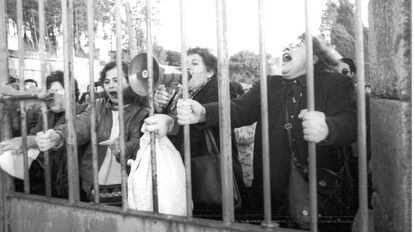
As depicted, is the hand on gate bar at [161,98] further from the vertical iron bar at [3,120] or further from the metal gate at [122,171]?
the vertical iron bar at [3,120]

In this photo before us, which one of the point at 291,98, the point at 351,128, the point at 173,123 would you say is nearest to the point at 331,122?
the point at 351,128

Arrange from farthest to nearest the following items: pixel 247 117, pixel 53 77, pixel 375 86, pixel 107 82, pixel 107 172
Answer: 1. pixel 53 77
2. pixel 107 82
3. pixel 107 172
4. pixel 247 117
5. pixel 375 86

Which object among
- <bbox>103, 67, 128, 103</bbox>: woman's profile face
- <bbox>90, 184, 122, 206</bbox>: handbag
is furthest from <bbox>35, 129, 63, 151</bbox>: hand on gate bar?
<bbox>103, 67, 128, 103</bbox>: woman's profile face

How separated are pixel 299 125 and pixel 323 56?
430 millimetres

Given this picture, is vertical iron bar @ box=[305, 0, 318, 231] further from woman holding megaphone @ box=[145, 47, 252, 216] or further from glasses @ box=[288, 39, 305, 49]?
woman holding megaphone @ box=[145, 47, 252, 216]

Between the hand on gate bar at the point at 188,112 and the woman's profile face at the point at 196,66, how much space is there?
0.92 metres

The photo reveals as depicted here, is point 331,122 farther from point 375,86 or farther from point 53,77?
point 53,77

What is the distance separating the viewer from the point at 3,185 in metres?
3.10

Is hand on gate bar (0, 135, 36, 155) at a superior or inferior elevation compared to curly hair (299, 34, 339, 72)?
inferior

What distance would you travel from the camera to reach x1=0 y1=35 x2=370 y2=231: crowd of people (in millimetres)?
2307

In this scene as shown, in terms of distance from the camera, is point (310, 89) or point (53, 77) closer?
point (310, 89)

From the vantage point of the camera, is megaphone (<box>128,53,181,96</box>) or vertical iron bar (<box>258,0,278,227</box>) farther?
megaphone (<box>128,53,181,96</box>)

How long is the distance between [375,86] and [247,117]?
0.75 meters

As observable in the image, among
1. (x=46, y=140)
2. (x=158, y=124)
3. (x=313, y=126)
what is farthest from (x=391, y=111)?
(x=46, y=140)
